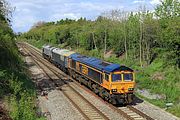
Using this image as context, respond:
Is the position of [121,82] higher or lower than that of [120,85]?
higher

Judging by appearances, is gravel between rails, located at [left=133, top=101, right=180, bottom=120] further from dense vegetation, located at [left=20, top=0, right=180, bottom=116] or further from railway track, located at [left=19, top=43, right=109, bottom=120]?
railway track, located at [left=19, top=43, right=109, bottom=120]

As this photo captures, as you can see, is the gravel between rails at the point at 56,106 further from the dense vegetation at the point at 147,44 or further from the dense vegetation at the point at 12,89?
the dense vegetation at the point at 147,44

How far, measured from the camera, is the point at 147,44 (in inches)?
1861

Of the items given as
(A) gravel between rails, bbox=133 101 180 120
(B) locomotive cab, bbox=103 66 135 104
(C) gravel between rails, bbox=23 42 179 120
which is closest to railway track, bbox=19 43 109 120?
(C) gravel between rails, bbox=23 42 179 120

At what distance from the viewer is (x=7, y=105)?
22.9 meters

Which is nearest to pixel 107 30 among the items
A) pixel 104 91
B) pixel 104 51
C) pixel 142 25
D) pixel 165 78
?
pixel 104 51

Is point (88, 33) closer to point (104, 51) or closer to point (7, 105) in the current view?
point (104, 51)

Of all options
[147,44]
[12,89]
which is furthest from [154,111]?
[147,44]

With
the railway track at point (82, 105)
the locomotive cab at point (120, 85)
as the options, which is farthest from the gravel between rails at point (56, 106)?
the locomotive cab at point (120, 85)

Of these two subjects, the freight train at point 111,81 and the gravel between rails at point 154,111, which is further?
the freight train at point 111,81

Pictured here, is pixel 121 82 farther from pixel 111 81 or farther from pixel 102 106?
pixel 102 106

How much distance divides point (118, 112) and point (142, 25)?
2468cm

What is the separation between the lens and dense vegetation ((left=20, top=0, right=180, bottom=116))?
32875 mm

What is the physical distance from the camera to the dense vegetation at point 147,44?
32875 mm
